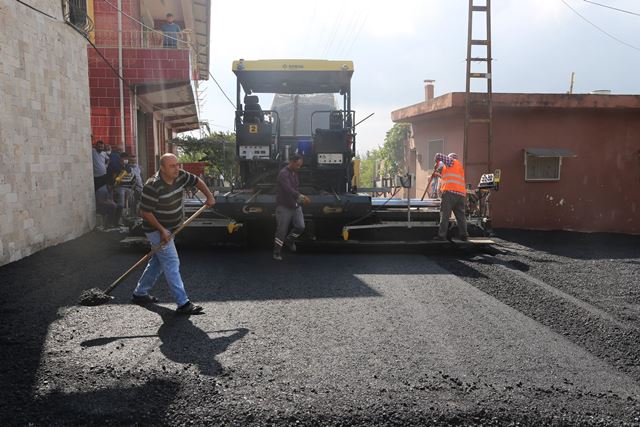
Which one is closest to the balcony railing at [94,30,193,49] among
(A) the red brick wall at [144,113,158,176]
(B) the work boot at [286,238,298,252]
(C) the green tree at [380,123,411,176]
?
(A) the red brick wall at [144,113,158,176]

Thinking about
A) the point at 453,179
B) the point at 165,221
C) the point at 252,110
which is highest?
the point at 252,110

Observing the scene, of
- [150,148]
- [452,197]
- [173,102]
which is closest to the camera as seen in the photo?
[452,197]

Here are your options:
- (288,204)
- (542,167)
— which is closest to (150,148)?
(288,204)

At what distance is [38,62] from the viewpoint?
333 inches

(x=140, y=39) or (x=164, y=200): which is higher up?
(x=140, y=39)

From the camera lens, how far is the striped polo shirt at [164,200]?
209 inches

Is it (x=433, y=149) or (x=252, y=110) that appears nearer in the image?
(x=252, y=110)

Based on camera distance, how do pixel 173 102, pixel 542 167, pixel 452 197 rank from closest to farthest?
pixel 452 197 → pixel 542 167 → pixel 173 102

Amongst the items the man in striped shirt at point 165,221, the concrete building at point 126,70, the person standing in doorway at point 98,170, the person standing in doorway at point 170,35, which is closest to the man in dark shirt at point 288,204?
the man in striped shirt at point 165,221

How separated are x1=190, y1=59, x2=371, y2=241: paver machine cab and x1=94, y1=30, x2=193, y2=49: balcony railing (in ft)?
14.7

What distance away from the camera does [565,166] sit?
541 inches

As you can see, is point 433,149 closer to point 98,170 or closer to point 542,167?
point 542,167

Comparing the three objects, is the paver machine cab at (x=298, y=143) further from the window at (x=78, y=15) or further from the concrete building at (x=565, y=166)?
the concrete building at (x=565, y=166)

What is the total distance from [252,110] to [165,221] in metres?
4.00
